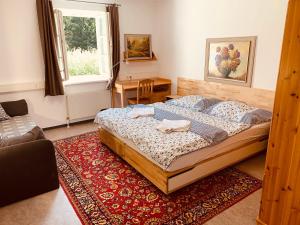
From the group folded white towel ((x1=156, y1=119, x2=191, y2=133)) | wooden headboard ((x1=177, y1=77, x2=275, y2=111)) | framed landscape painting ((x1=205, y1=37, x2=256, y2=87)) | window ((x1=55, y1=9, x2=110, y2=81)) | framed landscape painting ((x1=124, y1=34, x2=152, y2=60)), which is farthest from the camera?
framed landscape painting ((x1=124, y1=34, x2=152, y2=60))

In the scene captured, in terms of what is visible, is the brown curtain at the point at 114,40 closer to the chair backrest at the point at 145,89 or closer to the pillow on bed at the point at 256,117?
the chair backrest at the point at 145,89

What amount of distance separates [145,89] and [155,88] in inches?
19.7

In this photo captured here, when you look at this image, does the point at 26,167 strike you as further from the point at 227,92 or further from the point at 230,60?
the point at 230,60

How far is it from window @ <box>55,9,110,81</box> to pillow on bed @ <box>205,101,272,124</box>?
2.38 metres

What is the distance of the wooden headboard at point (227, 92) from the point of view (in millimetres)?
3317

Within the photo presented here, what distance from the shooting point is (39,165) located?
2.25 m

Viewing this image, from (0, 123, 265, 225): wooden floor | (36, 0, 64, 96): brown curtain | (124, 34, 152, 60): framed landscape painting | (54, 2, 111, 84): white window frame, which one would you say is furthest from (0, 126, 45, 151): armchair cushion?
(124, 34, 152, 60): framed landscape painting

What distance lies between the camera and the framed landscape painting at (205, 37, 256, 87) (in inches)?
135

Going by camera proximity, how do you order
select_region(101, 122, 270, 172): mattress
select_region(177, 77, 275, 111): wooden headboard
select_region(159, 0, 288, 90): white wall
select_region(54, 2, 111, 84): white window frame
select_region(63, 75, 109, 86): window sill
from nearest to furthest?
1. select_region(101, 122, 270, 172): mattress
2. select_region(159, 0, 288, 90): white wall
3. select_region(177, 77, 275, 111): wooden headboard
4. select_region(54, 2, 111, 84): white window frame
5. select_region(63, 75, 109, 86): window sill

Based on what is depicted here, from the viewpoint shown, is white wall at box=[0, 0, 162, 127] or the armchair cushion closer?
the armchair cushion

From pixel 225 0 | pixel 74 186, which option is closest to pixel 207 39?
pixel 225 0

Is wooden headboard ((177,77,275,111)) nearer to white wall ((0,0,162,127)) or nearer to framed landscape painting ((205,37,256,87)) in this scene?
framed landscape painting ((205,37,256,87))

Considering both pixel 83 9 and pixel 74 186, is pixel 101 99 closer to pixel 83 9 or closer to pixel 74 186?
pixel 83 9

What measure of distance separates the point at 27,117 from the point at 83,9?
2.11 m
